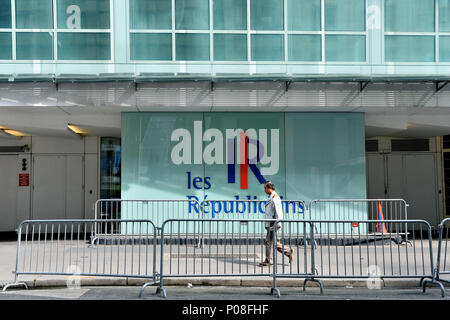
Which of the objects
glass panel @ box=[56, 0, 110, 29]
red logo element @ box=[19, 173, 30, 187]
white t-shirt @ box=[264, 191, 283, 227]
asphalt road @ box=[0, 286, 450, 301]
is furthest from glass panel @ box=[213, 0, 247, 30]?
red logo element @ box=[19, 173, 30, 187]

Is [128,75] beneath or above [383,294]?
above

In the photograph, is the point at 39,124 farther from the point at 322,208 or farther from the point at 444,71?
the point at 444,71

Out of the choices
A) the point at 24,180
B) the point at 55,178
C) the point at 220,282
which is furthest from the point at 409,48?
the point at 24,180

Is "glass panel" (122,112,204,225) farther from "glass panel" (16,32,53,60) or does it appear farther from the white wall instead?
the white wall

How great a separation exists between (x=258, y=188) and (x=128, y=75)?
15.9 ft

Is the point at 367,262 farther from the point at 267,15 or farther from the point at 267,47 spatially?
the point at 267,15

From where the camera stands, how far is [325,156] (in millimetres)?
14609

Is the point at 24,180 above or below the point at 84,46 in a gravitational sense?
below

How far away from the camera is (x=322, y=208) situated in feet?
47.1

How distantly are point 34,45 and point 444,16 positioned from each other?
38.1ft

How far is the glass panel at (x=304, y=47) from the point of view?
14.3 meters

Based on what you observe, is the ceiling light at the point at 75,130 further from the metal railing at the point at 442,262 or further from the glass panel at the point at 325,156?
the metal railing at the point at 442,262

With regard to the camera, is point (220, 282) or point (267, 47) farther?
point (267, 47)

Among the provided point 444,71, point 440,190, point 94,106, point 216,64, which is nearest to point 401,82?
point 444,71
